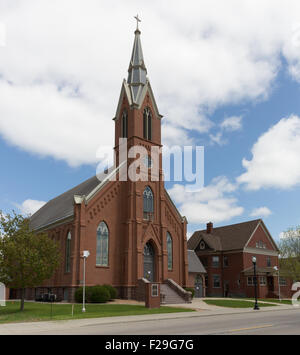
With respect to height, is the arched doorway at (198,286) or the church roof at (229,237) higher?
the church roof at (229,237)

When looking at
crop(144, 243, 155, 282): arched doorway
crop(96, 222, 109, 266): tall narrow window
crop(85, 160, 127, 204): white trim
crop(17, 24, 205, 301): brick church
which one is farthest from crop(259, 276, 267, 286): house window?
crop(85, 160, 127, 204): white trim

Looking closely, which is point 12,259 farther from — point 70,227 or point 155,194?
point 155,194

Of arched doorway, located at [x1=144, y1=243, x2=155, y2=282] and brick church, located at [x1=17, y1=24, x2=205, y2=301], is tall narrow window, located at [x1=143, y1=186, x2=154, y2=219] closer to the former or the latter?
brick church, located at [x1=17, y1=24, x2=205, y2=301]

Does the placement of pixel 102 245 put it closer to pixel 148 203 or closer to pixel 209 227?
pixel 148 203

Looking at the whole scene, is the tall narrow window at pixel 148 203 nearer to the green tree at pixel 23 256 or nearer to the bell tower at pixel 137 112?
the bell tower at pixel 137 112

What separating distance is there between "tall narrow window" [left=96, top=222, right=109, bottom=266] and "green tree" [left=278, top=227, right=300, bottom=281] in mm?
26418

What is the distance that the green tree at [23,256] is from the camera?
84.0 ft

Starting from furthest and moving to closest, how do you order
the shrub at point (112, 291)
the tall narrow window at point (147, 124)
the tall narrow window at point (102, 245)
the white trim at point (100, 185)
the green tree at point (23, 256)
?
the tall narrow window at point (147, 124) → the white trim at point (100, 185) → the tall narrow window at point (102, 245) → the shrub at point (112, 291) → the green tree at point (23, 256)

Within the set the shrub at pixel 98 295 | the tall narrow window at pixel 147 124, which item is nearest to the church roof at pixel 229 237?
the tall narrow window at pixel 147 124

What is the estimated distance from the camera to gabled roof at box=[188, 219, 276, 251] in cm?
5678

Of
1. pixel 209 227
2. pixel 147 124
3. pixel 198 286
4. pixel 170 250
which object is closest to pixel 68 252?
pixel 170 250

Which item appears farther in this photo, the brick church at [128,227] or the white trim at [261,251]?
the white trim at [261,251]

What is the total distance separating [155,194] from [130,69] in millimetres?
16302

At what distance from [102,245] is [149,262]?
19.1 feet
